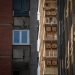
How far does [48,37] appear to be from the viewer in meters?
31.1

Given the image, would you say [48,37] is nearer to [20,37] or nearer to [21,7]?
[20,37]

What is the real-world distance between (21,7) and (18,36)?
1900 mm

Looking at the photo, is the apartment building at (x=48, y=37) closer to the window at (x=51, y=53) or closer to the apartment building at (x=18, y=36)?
the window at (x=51, y=53)

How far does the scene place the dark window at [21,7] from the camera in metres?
31.2

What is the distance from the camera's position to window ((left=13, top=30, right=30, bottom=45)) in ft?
101

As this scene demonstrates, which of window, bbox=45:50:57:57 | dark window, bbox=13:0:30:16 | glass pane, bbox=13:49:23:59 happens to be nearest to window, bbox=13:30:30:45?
glass pane, bbox=13:49:23:59

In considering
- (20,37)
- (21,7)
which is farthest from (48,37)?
(21,7)

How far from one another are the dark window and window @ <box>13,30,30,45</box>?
1.17 meters

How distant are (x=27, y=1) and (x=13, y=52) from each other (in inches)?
132

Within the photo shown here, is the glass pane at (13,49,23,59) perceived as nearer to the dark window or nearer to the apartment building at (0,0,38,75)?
the apartment building at (0,0,38,75)

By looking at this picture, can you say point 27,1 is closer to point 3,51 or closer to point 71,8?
point 3,51

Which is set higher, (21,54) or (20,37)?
(20,37)

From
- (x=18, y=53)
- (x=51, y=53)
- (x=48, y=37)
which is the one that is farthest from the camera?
(x=48, y=37)

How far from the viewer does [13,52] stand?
30797 millimetres
